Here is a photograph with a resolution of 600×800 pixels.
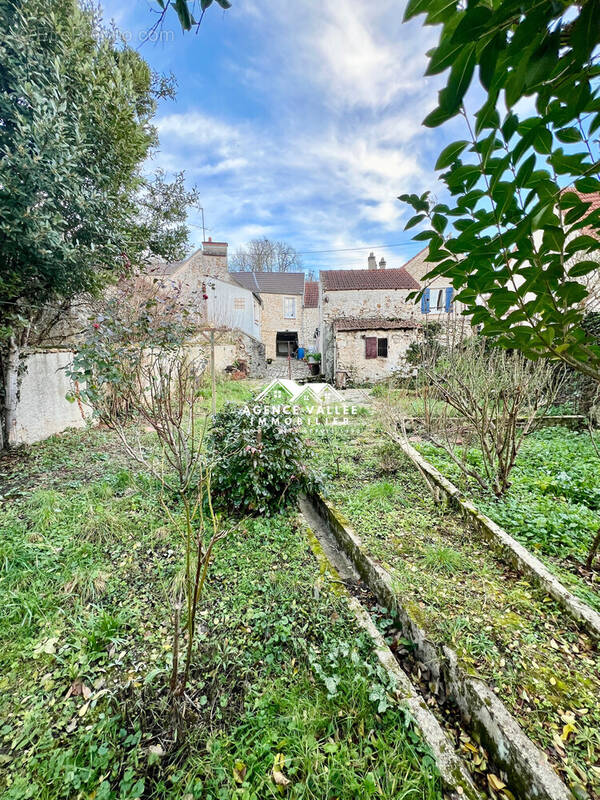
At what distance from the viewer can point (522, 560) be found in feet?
8.43

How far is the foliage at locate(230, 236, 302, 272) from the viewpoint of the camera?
108 ft

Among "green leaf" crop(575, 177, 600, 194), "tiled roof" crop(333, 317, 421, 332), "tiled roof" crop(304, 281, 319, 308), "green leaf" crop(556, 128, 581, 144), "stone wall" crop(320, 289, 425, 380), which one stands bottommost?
"green leaf" crop(575, 177, 600, 194)

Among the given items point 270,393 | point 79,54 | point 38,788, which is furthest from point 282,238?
point 38,788

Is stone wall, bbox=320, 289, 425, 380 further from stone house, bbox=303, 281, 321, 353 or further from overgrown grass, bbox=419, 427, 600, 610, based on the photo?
overgrown grass, bbox=419, 427, 600, 610

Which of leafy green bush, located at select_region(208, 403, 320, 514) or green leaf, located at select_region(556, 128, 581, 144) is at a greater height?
green leaf, located at select_region(556, 128, 581, 144)

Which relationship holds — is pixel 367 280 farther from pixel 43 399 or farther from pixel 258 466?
pixel 258 466

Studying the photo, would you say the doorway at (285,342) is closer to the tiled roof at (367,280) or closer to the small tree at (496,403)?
the tiled roof at (367,280)

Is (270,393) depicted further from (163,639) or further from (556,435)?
(163,639)

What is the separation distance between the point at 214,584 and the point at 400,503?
2.25 m

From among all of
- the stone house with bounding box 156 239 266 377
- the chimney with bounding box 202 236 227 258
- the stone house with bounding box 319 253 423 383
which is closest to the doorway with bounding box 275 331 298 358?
the stone house with bounding box 156 239 266 377

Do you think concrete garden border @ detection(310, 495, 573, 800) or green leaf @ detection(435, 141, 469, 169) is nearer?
green leaf @ detection(435, 141, 469, 169)

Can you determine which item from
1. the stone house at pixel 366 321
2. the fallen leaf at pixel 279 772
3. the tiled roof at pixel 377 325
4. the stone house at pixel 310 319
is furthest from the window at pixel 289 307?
the fallen leaf at pixel 279 772

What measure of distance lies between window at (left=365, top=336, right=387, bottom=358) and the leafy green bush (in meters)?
10.9

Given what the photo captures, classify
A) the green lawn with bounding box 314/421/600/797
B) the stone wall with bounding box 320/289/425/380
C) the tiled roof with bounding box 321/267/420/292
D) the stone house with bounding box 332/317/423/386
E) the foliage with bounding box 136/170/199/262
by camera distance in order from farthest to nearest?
the tiled roof with bounding box 321/267/420/292, the stone wall with bounding box 320/289/425/380, the stone house with bounding box 332/317/423/386, the foliage with bounding box 136/170/199/262, the green lawn with bounding box 314/421/600/797
